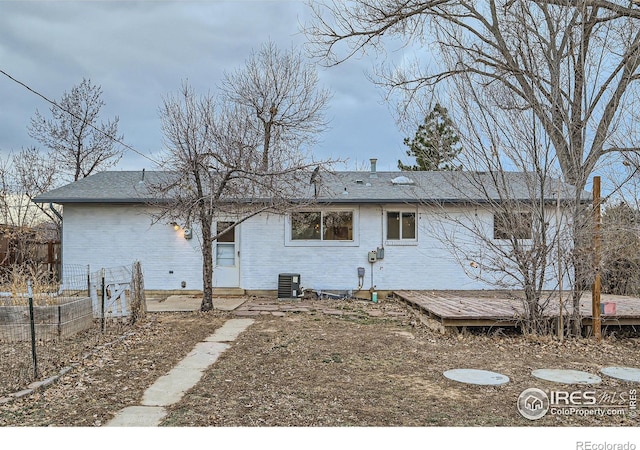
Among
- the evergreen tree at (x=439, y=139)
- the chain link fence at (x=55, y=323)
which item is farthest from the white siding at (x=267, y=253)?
the evergreen tree at (x=439, y=139)

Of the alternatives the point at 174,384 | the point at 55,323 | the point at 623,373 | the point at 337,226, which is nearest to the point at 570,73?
the point at 623,373

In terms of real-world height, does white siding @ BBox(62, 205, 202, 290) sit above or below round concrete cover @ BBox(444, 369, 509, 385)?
above

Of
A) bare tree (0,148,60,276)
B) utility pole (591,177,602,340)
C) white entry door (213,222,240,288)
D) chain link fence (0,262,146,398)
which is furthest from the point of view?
bare tree (0,148,60,276)

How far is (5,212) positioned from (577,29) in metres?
18.6

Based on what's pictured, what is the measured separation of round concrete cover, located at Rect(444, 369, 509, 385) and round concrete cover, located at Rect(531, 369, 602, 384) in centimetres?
44

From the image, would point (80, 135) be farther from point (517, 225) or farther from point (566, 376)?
point (566, 376)

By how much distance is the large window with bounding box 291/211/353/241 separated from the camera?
40.3ft

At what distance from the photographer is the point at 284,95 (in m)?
17.8

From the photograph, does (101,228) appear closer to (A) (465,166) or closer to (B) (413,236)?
(B) (413,236)

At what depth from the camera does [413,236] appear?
1228 cm

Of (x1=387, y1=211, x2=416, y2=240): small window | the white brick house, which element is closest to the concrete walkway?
the white brick house

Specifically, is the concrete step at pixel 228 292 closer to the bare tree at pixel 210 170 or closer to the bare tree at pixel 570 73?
the bare tree at pixel 210 170

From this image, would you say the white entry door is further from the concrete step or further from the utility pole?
the utility pole
